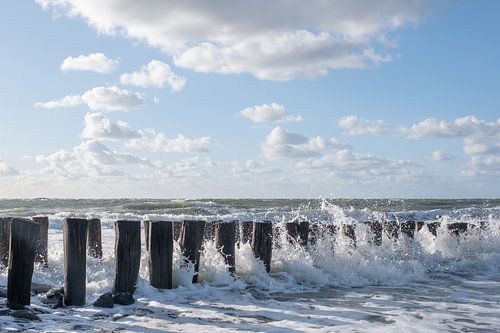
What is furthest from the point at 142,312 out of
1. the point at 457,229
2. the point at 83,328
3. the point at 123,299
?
the point at 457,229

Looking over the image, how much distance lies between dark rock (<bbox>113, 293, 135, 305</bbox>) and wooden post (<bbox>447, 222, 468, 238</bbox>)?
784 cm

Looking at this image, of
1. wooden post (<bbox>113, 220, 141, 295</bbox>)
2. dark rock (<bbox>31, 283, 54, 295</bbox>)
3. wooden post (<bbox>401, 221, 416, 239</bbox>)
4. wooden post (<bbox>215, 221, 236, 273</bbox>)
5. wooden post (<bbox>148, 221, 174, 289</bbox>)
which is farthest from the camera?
wooden post (<bbox>401, 221, 416, 239</bbox>)

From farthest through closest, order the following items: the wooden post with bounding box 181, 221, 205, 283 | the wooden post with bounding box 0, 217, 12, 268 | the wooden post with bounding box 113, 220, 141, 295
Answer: the wooden post with bounding box 0, 217, 12, 268 < the wooden post with bounding box 181, 221, 205, 283 < the wooden post with bounding box 113, 220, 141, 295

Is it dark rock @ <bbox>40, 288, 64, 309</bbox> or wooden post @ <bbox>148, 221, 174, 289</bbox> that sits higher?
wooden post @ <bbox>148, 221, 174, 289</bbox>

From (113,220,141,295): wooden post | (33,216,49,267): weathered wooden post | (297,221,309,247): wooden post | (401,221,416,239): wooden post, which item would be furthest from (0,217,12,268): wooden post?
(401,221,416,239): wooden post

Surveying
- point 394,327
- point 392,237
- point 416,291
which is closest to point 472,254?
point 392,237

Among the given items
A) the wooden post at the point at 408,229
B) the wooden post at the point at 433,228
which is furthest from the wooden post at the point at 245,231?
the wooden post at the point at 433,228

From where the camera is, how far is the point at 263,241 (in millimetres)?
8484

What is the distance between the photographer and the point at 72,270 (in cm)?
628

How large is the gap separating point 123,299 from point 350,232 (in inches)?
195

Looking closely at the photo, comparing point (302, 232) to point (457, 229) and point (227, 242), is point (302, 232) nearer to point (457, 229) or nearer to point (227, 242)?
point (227, 242)

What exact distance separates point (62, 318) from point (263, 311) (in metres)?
2.17

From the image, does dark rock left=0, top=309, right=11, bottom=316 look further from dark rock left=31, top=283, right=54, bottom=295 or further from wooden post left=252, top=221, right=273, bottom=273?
wooden post left=252, top=221, right=273, bottom=273

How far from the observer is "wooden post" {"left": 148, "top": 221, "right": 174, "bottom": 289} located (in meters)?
6.98
